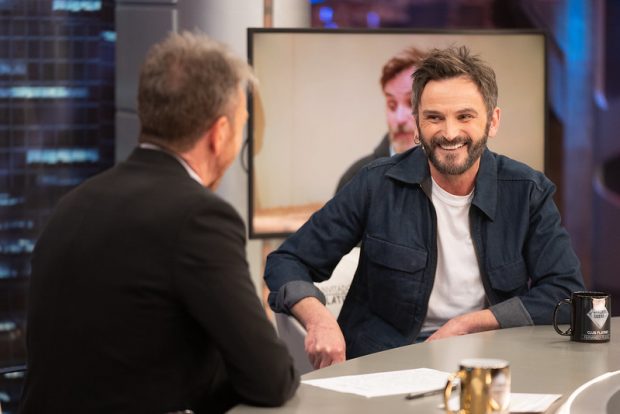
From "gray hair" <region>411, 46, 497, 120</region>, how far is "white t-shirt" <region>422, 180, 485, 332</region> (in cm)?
34

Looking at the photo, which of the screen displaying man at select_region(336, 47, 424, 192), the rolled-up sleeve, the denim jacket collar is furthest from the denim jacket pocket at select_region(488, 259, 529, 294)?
the screen displaying man at select_region(336, 47, 424, 192)

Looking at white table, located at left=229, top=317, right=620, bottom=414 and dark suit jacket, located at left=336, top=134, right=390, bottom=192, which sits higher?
dark suit jacket, located at left=336, top=134, right=390, bottom=192

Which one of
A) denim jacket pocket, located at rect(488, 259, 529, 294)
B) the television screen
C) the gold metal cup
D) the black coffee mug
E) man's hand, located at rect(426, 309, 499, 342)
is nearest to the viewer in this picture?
the gold metal cup

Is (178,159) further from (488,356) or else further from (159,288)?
(488,356)

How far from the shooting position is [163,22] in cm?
444

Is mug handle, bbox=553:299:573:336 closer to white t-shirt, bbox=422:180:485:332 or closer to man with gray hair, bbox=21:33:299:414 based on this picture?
white t-shirt, bbox=422:180:485:332

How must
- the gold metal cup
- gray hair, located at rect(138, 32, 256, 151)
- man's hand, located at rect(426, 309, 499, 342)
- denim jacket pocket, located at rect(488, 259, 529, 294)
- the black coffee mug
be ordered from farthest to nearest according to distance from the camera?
1. denim jacket pocket, located at rect(488, 259, 529, 294)
2. man's hand, located at rect(426, 309, 499, 342)
3. the black coffee mug
4. gray hair, located at rect(138, 32, 256, 151)
5. the gold metal cup

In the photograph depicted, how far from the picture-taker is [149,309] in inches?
65.2

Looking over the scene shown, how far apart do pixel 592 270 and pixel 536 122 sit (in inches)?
33.3

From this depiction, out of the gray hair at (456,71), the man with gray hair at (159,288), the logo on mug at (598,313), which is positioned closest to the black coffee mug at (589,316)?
the logo on mug at (598,313)

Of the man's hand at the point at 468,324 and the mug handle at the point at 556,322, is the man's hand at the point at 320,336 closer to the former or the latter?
the man's hand at the point at 468,324

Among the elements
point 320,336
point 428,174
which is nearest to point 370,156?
point 428,174

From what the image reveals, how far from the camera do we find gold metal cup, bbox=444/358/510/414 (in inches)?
64.0

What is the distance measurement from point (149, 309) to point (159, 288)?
0.13ft
